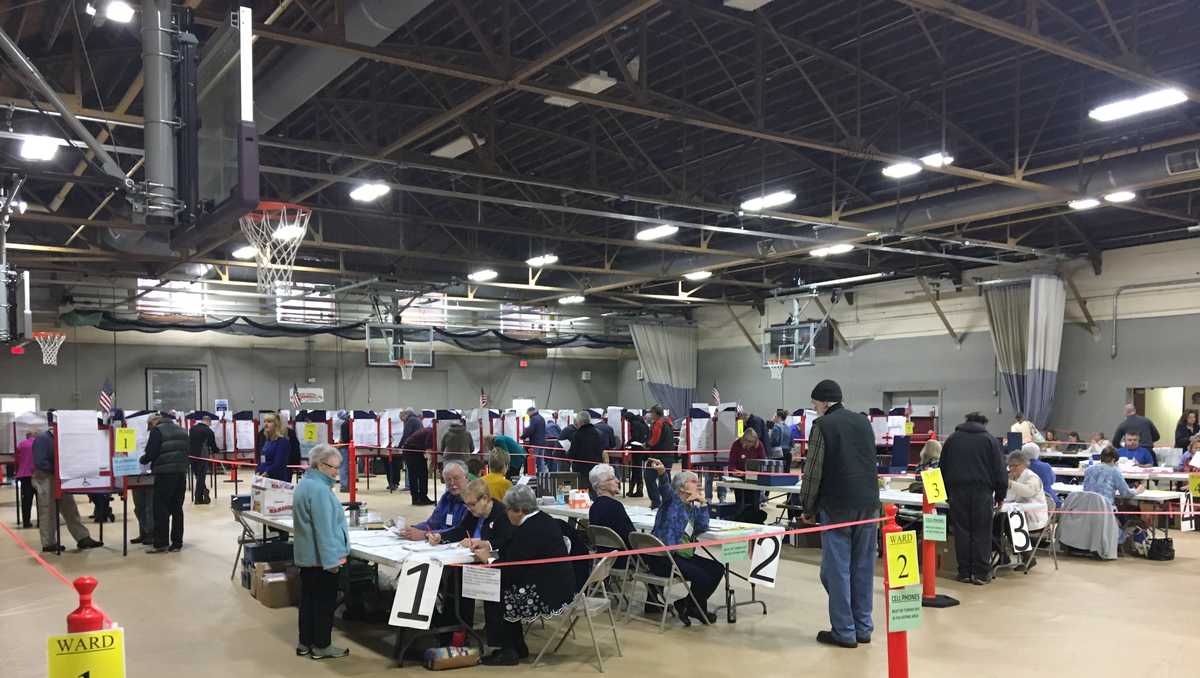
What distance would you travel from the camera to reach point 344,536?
5258 mm

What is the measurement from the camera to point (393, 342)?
66.7 ft

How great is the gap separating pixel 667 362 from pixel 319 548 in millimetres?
20393

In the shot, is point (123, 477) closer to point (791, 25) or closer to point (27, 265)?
point (791, 25)

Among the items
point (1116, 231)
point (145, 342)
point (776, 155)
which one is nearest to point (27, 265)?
point (145, 342)

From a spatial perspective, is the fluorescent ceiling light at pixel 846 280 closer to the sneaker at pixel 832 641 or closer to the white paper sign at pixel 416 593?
the sneaker at pixel 832 641

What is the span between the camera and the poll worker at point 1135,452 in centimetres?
1151

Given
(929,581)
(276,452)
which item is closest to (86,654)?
(929,581)

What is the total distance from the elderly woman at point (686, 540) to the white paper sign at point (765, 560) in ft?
0.92

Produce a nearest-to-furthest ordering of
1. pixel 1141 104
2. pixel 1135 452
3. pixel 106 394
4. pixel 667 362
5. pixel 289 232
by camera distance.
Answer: pixel 1141 104 < pixel 289 232 < pixel 1135 452 < pixel 106 394 < pixel 667 362

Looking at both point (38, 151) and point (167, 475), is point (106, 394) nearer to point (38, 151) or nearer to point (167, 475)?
point (38, 151)

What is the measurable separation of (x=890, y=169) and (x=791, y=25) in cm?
292

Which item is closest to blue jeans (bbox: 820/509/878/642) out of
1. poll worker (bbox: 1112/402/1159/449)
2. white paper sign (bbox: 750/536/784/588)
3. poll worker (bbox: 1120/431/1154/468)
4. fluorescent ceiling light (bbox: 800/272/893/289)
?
white paper sign (bbox: 750/536/784/588)

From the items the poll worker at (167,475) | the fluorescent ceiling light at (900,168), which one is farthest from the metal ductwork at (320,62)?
the fluorescent ceiling light at (900,168)

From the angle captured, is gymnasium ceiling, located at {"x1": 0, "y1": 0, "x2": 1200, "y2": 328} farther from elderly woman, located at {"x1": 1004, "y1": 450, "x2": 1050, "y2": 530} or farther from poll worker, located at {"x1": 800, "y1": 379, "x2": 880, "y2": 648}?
elderly woman, located at {"x1": 1004, "y1": 450, "x2": 1050, "y2": 530}
